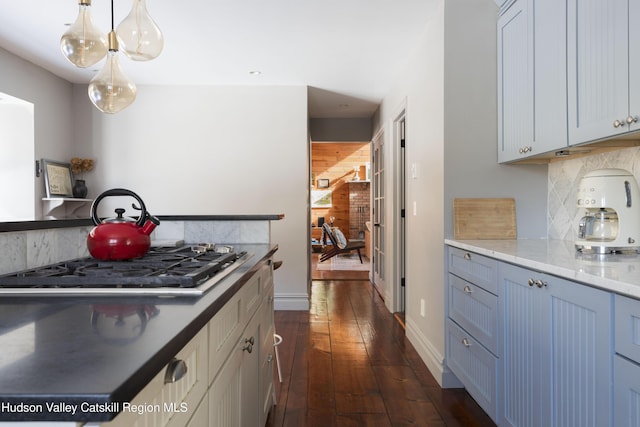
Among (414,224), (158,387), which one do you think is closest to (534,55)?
(414,224)

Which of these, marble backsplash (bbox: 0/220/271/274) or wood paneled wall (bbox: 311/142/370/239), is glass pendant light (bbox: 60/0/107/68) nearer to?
marble backsplash (bbox: 0/220/271/274)

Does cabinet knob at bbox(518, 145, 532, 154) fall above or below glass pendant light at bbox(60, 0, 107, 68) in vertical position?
below

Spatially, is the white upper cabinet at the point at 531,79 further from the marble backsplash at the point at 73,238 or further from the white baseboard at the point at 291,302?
the white baseboard at the point at 291,302

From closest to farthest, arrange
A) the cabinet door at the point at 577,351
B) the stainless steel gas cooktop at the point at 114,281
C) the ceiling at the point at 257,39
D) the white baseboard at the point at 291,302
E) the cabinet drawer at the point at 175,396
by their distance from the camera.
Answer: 1. the cabinet drawer at the point at 175,396
2. the stainless steel gas cooktop at the point at 114,281
3. the cabinet door at the point at 577,351
4. the ceiling at the point at 257,39
5. the white baseboard at the point at 291,302

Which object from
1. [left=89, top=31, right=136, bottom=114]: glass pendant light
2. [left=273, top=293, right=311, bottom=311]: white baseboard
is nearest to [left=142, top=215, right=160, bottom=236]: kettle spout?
[left=89, top=31, right=136, bottom=114]: glass pendant light

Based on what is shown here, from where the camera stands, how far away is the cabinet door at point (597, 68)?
155 cm

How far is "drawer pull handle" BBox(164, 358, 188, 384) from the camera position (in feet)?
2.15

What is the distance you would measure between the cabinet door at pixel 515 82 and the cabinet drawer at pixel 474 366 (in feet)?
3.52

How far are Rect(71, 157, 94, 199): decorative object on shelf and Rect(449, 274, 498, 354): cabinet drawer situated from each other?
156 inches

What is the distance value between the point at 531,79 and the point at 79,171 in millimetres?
4484

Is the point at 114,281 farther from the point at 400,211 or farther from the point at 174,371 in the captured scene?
the point at 400,211

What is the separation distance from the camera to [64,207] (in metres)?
4.46

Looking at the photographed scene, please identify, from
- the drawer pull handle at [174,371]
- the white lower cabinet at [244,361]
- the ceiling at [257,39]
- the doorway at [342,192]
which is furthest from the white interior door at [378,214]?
the doorway at [342,192]

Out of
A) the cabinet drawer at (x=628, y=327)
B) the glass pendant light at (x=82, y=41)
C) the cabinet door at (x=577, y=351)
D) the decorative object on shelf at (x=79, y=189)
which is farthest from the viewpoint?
the decorative object on shelf at (x=79, y=189)
